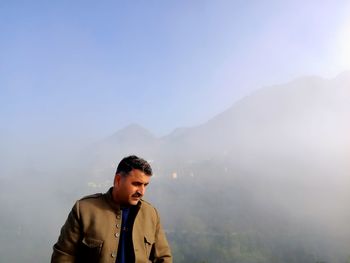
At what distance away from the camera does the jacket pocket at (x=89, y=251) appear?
141 inches

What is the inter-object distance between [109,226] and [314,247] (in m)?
195

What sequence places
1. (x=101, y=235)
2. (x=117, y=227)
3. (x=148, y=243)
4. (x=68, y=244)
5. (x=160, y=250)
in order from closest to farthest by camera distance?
1. (x=68, y=244)
2. (x=101, y=235)
3. (x=117, y=227)
4. (x=148, y=243)
5. (x=160, y=250)

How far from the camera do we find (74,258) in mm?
3586

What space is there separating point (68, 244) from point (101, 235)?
341 millimetres

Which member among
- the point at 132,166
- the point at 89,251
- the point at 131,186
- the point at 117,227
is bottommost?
the point at 89,251

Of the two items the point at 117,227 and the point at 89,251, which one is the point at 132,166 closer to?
the point at 117,227

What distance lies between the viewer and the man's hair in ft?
12.4

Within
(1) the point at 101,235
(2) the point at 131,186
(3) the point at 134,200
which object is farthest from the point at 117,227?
(2) the point at 131,186

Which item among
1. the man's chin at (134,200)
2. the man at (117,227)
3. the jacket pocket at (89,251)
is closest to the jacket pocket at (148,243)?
the man at (117,227)

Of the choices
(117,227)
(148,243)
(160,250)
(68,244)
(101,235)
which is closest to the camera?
(68,244)

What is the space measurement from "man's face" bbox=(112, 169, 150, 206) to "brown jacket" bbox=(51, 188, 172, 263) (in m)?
0.16

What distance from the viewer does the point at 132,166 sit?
12.3ft

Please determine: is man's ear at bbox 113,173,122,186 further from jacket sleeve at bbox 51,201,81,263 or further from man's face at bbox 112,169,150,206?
jacket sleeve at bbox 51,201,81,263

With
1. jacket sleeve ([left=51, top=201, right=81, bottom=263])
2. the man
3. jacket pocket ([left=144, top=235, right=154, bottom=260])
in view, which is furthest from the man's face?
jacket sleeve ([left=51, top=201, right=81, bottom=263])
